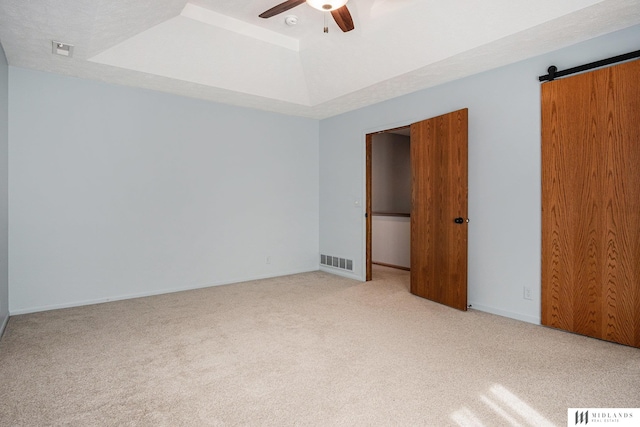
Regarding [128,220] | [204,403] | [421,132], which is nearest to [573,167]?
[421,132]

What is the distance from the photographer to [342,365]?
2467mm

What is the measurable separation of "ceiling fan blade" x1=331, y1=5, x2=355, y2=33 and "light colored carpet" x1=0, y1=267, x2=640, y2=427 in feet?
8.91

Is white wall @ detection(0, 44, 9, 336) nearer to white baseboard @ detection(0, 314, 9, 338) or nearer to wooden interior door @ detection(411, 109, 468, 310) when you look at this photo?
white baseboard @ detection(0, 314, 9, 338)

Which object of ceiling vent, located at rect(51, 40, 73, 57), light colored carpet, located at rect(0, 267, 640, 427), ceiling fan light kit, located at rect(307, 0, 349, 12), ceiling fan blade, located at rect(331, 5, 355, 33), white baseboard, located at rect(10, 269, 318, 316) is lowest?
light colored carpet, located at rect(0, 267, 640, 427)

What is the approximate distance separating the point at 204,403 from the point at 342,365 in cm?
96

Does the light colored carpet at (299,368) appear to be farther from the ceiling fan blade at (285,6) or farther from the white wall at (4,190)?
the ceiling fan blade at (285,6)

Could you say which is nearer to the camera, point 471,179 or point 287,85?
point 471,179

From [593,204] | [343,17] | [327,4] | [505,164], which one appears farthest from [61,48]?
[593,204]

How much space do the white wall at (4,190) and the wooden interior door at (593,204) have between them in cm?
505

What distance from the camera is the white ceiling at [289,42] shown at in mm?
2707

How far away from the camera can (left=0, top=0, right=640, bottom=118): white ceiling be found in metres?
2.71

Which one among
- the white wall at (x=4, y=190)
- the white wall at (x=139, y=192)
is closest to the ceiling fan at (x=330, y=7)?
the white wall at (x=139, y=192)

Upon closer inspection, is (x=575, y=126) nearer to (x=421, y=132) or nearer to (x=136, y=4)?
(x=421, y=132)

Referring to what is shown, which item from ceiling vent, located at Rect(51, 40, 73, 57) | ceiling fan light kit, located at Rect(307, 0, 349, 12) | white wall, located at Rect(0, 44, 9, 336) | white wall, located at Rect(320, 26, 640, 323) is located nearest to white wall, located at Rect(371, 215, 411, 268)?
Answer: white wall, located at Rect(320, 26, 640, 323)
